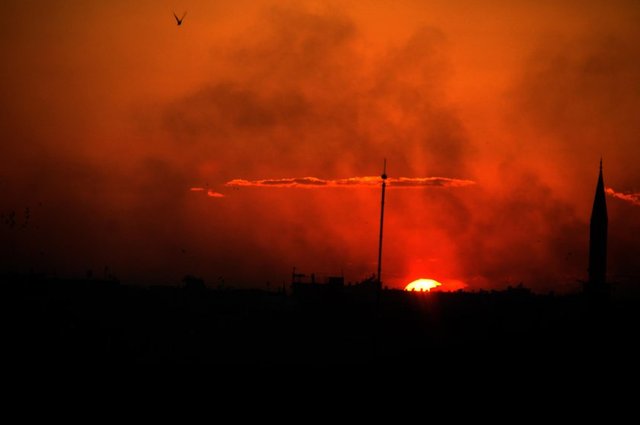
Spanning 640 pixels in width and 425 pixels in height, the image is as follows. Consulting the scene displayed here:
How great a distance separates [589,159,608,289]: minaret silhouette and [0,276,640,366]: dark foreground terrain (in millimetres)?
6077

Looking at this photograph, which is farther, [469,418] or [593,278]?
[593,278]

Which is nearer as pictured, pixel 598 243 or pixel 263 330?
pixel 263 330

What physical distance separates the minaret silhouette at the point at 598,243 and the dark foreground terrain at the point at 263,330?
6077 mm

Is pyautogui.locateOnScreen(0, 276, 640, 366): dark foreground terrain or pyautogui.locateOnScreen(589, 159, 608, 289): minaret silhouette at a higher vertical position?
pyautogui.locateOnScreen(589, 159, 608, 289): minaret silhouette

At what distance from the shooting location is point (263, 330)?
6272 centimetres

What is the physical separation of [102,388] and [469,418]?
16.8m

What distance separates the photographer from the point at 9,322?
54812 millimetres

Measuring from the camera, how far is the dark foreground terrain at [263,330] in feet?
159

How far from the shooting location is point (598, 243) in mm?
100938

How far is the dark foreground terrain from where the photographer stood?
4834 centimetres

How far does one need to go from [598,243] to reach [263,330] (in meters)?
54.4

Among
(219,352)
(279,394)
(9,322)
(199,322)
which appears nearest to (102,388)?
A: (279,394)

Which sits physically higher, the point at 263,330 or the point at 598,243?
the point at 598,243

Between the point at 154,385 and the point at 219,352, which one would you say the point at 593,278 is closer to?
the point at 219,352
